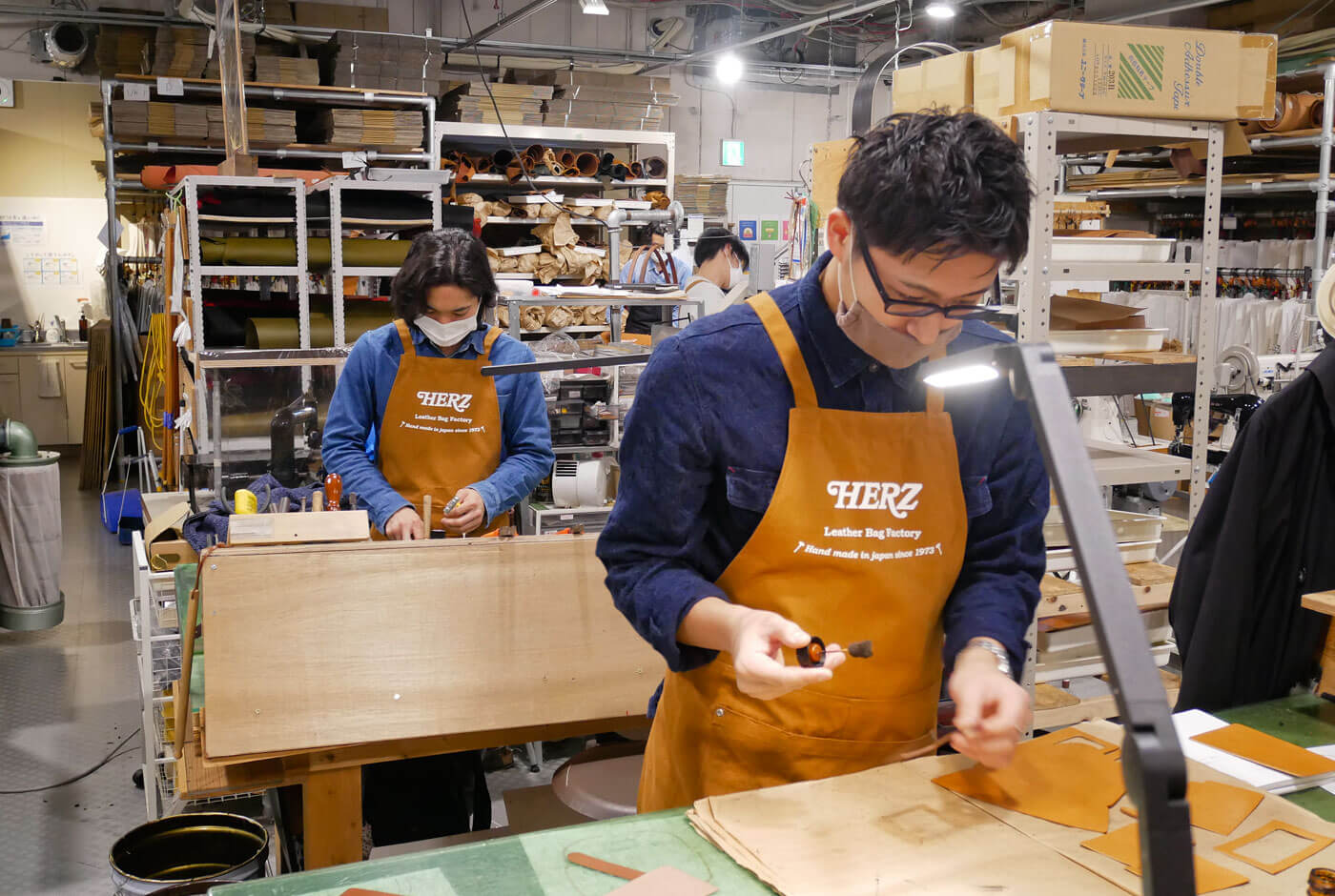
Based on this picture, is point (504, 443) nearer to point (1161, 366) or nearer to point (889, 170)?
point (1161, 366)

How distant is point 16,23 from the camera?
33.6 feet

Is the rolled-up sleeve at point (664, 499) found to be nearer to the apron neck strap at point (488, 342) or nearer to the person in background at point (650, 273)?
the apron neck strap at point (488, 342)

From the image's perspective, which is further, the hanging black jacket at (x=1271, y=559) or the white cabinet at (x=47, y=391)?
the white cabinet at (x=47, y=391)

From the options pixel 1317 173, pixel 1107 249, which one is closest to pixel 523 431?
pixel 1107 249

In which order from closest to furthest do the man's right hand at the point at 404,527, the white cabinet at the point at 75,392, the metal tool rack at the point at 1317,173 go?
1. the man's right hand at the point at 404,527
2. the metal tool rack at the point at 1317,173
3. the white cabinet at the point at 75,392

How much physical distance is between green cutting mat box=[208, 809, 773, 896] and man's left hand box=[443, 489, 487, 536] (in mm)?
1571

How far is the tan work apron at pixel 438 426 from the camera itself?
3156 mm

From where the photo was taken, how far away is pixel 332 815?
2.22 m

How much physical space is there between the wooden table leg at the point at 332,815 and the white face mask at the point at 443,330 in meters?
1.32

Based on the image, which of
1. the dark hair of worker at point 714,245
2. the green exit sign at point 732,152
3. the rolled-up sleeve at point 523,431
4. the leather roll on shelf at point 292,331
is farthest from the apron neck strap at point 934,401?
the green exit sign at point 732,152

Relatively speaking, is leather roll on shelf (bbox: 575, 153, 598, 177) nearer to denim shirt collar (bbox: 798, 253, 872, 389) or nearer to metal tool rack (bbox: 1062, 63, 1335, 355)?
metal tool rack (bbox: 1062, 63, 1335, 355)

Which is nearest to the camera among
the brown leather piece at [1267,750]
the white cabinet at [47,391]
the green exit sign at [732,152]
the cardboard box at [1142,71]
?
the brown leather piece at [1267,750]

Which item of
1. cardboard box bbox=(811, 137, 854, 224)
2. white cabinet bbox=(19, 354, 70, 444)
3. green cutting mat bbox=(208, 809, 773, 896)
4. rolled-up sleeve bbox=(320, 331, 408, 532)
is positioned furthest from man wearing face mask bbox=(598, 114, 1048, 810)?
white cabinet bbox=(19, 354, 70, 444)

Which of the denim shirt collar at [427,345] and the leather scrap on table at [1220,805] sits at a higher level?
the denim shirt collar at [427,345]
